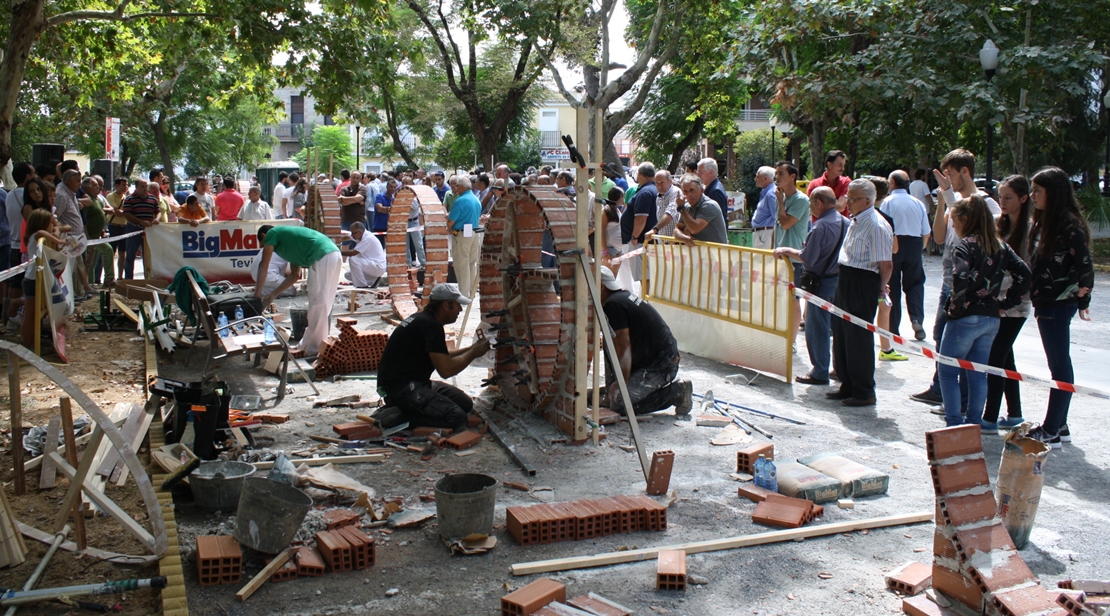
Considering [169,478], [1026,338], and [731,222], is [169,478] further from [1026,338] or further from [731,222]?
[731,222]

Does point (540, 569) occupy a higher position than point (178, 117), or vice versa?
point (178, 117)

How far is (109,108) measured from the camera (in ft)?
98.6

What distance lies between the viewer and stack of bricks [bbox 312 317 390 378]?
9.19 meters

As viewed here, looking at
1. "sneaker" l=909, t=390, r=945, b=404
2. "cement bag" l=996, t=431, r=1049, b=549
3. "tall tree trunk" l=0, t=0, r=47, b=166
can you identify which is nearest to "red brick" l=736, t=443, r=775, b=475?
"cement bag" l=996, t=431, r=1049, b=549

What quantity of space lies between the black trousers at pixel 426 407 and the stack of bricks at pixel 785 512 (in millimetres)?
2597

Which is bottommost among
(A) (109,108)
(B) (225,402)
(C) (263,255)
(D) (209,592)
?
(D) (209,592)

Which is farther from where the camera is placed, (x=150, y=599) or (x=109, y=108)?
(x=109, y=108)

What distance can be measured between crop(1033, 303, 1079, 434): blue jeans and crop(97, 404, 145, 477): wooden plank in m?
6.12

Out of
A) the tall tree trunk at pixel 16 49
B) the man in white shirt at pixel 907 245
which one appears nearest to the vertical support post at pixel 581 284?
the man in white shirt at pixel 907 245

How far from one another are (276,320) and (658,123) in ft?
92.8

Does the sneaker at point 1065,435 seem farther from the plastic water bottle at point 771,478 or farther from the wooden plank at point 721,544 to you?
the plastic water bottle at point 771,478

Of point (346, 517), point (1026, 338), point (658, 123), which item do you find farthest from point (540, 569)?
point (658, 123)

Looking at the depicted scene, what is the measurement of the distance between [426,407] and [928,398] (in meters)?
4.30

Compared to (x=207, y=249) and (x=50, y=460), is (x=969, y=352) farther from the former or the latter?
(x=207, y=249)
